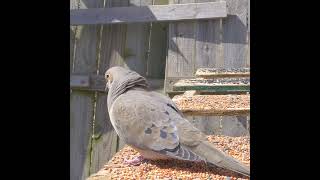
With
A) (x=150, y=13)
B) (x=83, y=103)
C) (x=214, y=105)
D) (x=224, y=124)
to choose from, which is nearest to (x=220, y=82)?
(x=214, y=105)

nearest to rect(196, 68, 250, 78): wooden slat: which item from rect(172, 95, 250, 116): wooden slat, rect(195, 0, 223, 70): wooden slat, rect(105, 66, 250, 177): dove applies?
rect(195, 0, 223, 70): wooden slat

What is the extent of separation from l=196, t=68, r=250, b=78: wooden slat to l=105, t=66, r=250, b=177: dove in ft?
3.01

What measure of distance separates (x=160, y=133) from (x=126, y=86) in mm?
438

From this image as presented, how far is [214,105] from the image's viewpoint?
250cm

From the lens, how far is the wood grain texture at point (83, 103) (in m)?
3.67

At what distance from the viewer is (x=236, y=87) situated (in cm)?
270

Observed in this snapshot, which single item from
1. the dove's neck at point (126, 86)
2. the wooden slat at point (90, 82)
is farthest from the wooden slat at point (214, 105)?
the wooden slat at point (90, 82)

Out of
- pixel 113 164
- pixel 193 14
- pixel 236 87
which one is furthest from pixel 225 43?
pixel 113 164

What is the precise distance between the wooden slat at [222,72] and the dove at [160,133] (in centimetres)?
92

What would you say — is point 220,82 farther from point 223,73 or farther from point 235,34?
point 235,34

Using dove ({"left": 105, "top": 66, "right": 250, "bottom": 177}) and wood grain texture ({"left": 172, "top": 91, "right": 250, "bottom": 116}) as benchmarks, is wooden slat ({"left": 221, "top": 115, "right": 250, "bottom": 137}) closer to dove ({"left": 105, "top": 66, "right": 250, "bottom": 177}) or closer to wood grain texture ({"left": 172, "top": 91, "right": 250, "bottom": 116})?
wood grain texture ({"left": 172, "top": 91, "right": 250, "bottom": 116})

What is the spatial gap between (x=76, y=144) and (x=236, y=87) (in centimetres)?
150

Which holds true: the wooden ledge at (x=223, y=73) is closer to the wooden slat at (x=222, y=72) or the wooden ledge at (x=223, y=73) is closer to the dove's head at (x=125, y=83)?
the wooden slat at (x=222, y=72)
